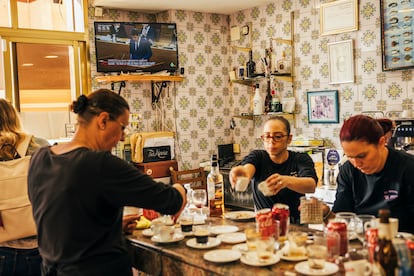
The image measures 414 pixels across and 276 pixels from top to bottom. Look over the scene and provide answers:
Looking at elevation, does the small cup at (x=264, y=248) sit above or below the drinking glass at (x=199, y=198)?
below

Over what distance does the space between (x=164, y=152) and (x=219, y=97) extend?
1.03 metres

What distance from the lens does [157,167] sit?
5363mm

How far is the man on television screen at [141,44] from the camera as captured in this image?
5242 millimetres

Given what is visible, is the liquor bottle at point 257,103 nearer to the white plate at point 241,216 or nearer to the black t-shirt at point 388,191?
the white plate at point 241,216

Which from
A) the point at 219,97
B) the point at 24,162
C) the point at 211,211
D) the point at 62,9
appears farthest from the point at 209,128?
the point at 24,162

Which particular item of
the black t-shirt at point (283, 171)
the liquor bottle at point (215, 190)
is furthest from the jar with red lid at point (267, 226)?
the black t-shirt at point (283, 171)

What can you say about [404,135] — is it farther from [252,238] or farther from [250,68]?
[252,238]

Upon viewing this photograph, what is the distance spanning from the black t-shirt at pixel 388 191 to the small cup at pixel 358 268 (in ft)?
2.64

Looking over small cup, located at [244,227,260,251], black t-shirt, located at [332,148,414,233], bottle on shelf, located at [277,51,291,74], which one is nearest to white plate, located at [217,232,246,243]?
small cup, located at [244,227,260,251]

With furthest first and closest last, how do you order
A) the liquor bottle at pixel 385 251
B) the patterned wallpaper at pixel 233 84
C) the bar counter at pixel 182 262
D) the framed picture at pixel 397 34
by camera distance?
the patterned wallpaper at pixel 233 84 → the framed picture at pixel 397 34 → the bar counter at pixel 182 262 → the liquor bottle at pixel 385 251

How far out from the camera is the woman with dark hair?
182 cm

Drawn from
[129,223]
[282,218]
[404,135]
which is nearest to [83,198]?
[129,223]

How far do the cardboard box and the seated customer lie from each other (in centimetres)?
307

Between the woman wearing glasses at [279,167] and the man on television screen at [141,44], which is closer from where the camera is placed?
the woman wearing glasses at [279,167]
